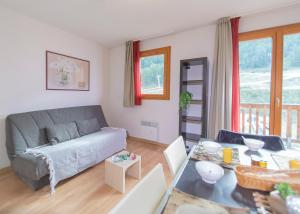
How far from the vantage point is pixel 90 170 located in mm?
2221

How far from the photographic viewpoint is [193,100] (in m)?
2.73

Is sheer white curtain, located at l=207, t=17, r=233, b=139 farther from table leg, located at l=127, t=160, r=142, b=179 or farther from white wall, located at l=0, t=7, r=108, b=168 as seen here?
white wall, located at l=0, t=7, r=108, b=168

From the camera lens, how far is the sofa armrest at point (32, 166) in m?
1.62

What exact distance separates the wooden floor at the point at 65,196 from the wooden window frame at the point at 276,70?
1.77 m

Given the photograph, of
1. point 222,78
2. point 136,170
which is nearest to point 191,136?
point 222,78

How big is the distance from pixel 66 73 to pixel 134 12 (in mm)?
1688

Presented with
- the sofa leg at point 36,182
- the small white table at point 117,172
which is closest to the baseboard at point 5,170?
the sofa leg at point 36,182

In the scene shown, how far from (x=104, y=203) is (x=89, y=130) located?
1440 millimetres

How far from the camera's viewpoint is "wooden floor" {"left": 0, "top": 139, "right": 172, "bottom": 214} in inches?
58.1

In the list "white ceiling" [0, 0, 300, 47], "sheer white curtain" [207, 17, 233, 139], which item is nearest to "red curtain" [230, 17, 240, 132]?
"sheer white curtain" [207, 17, 233, 139]

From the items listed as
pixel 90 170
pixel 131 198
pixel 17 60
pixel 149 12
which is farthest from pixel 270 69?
pixel 17 60

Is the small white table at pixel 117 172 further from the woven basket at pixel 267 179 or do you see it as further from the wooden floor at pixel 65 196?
the woven basket at pixel 267 179

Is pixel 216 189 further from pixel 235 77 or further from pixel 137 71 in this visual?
pixel 137 71

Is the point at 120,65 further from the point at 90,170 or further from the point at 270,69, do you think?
the point at 270,69
